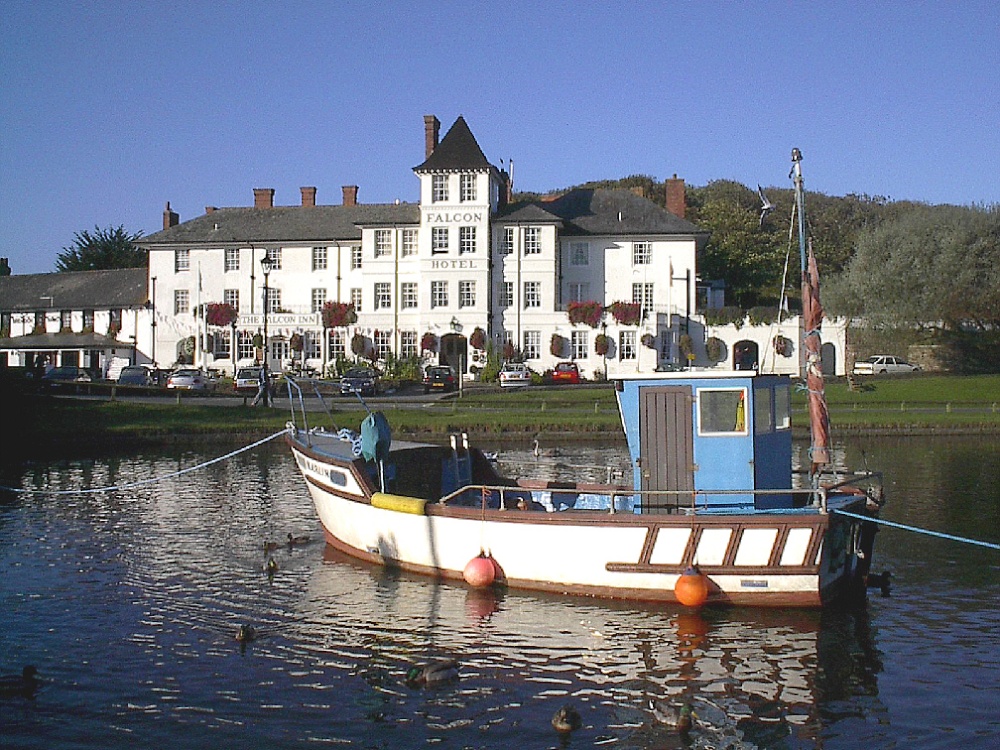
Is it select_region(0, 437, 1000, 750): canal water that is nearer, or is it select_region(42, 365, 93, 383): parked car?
select_region(0, 437, 1000, 750): canal water

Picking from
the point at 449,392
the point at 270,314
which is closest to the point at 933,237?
the point at 449,392

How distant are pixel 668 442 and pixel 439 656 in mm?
5464

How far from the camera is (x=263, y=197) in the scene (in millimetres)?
82312

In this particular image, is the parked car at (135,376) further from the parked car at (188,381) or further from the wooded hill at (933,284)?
the wooded hill at (933,284)

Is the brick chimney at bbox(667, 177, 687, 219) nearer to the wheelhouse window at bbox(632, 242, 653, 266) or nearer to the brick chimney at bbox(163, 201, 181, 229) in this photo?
the wheelhouse window at bbox(632, 242, 653, 266)

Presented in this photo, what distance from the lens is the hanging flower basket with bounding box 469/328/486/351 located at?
70000mm

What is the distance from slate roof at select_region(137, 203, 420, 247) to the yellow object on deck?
54.2 metres

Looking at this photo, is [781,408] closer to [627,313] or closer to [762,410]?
[762,410]

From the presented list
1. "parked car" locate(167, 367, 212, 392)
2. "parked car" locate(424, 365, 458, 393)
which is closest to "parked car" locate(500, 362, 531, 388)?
"parked car" locate(424, 365, 458, 393)

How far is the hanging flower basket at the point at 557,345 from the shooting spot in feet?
229

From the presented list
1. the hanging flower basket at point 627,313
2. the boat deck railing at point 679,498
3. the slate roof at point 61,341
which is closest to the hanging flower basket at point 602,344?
the hanging flower basket at point 627,313

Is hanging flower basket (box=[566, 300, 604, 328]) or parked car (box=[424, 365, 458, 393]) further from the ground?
hanging flower basket (box=[566, 300, 604, 328])

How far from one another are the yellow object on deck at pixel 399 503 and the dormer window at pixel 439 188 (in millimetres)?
52899

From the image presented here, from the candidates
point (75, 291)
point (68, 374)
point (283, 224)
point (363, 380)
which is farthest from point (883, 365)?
point (75, 291)
